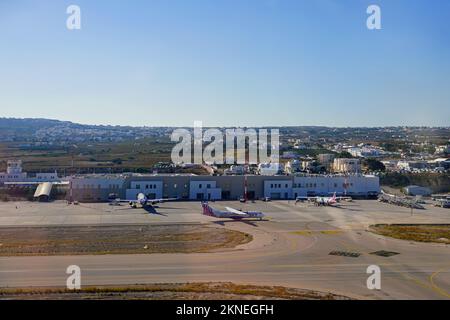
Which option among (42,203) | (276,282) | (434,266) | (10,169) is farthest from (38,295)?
(10,169)

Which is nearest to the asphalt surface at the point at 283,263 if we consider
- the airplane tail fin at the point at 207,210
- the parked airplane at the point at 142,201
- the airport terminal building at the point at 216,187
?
the airplane tail fin at the point at 207,210

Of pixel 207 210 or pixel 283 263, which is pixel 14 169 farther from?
pixel 283 263

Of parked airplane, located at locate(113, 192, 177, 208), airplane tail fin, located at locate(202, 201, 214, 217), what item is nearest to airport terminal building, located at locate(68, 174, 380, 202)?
parked airplane, located at locate(113, 192, 177, 208)

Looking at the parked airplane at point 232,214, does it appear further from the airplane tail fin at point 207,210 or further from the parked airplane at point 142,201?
the parked airplane at point 142,201

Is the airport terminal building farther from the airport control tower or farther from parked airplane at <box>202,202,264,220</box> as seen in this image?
parked airplane at <box>202,202,264,220</box>

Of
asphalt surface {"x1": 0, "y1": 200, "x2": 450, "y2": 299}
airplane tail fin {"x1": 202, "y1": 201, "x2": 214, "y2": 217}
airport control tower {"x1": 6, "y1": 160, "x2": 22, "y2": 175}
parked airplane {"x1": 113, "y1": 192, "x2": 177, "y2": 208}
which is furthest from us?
airport control tower {"x1": 6, "y1": 160, "x2": 22, "y2": 175}

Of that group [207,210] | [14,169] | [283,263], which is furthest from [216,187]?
[283,263]
